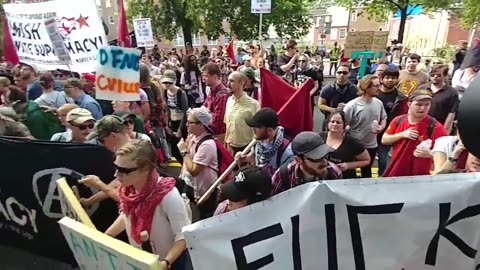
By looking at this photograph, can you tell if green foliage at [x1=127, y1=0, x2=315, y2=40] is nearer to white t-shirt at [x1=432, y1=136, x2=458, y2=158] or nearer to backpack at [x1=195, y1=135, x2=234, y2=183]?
backpack at [x1=195, y1=135, x2=234, y2=183]

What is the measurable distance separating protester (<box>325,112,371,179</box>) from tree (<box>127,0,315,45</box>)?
22.2 meters

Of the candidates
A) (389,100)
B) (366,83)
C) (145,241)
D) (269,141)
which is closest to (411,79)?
(389,100)

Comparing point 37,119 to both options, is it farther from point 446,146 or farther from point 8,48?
point 446,146

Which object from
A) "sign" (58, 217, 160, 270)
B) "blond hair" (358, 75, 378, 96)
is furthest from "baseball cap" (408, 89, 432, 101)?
"sign" (58, 217, 160, 270)

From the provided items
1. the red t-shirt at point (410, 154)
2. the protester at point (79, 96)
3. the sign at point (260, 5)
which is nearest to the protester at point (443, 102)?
the red t-shirt at point (410, 154)

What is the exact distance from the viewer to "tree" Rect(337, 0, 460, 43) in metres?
21.5

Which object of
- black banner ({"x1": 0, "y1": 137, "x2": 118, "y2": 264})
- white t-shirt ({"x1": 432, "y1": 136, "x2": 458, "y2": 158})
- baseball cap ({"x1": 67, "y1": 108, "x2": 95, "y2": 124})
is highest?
baseball cap ({"x1": 67, "y1": 108, "x2": 95, "y2": 124})

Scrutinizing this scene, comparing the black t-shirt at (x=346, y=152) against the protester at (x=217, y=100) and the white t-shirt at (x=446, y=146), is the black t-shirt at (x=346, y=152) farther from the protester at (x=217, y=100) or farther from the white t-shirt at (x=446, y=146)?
the protester at (x=217, y=100)

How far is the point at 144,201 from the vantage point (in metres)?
2.41

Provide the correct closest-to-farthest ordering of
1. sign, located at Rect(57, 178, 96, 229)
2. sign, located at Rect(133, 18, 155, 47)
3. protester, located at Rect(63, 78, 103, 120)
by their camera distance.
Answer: sign, located at Rect(57, 178, 96, 229) → protester, located at Rect(63, 78, 103, 120) → sign, located at Rect(133, 18, 155, 47)

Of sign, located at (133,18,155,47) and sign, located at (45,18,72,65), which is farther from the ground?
sign, located at (45,18,72,65)

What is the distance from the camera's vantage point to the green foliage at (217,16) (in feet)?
83.3

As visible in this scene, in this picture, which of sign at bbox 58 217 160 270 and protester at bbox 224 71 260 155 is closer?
sign at bbox 58 217 160 270

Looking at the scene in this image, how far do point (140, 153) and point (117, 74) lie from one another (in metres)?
2.16
